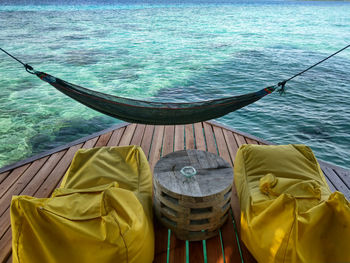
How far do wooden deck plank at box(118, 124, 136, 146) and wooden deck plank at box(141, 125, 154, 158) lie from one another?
174 millimetres

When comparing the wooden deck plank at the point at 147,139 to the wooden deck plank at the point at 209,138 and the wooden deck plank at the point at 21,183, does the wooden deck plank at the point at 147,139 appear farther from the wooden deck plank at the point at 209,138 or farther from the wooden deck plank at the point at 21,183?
the wooden deck plank at the point at 21,183

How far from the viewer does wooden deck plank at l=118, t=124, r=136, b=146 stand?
3000mm

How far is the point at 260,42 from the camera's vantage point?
12.1 m

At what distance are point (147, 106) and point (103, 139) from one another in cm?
121

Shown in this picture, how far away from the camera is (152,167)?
254 cm

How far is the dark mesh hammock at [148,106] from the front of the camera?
2.10 metres

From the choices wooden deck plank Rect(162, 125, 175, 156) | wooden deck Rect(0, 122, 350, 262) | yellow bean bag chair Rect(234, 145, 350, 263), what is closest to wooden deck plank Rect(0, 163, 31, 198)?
wooden deck Rect(0, 122, 350, 262)

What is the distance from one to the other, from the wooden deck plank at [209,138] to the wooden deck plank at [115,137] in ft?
3.64

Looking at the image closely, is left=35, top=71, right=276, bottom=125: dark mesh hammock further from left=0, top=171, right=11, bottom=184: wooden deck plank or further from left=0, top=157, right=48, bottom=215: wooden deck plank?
left=0, top=171, right=11, bottom=184: wooden deck plank

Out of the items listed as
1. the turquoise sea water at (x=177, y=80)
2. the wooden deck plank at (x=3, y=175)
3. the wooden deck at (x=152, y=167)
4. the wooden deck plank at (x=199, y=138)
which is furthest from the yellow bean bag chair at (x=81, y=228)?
the turquoise sea water at (x=177, y=80)

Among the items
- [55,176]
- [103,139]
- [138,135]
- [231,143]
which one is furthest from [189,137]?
[55,176]

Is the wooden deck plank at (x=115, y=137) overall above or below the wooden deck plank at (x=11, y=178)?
below

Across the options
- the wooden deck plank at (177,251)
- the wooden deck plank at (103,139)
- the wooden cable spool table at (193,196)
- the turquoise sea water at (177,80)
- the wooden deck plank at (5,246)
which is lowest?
the turquoise sea water at (177,80)

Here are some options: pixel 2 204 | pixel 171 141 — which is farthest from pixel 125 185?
pixel 171 141
